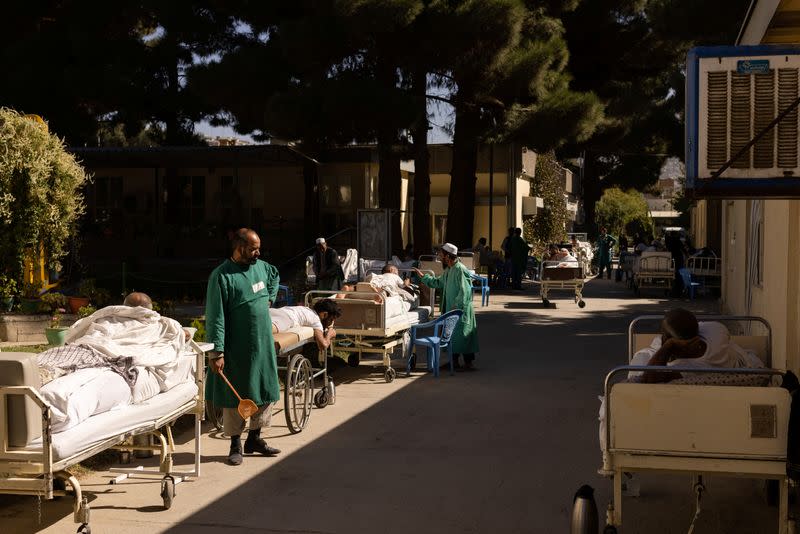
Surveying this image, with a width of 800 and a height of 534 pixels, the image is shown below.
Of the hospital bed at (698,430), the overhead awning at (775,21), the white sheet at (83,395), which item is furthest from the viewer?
the overhead awning at (775,21)

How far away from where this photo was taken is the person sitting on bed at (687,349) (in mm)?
5555

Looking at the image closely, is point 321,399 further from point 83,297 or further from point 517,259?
point 517,259

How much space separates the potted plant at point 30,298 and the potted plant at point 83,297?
483mm

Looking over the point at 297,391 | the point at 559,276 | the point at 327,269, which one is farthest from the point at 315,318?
the point at 559,276

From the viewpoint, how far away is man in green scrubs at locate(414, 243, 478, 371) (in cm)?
1192

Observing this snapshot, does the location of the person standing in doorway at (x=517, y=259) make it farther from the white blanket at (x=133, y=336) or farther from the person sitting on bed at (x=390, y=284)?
the white blanket at (x=133, y=336)

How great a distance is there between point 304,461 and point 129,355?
70.7 inches

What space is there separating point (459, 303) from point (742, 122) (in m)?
6.62

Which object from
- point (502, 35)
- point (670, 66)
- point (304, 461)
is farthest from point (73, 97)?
point (304, 461)

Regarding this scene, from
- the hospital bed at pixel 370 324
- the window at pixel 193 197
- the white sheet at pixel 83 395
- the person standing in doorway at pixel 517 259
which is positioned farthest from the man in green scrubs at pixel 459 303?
the window at pixel 193 197

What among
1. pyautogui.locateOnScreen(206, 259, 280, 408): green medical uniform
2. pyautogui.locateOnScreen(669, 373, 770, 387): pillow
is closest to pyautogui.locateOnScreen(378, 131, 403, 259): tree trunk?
pyautogui.locateOnScreen(206, 259, 280, 408): green medical uniform

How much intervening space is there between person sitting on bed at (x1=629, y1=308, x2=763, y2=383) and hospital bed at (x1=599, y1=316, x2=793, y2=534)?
22.8 inches

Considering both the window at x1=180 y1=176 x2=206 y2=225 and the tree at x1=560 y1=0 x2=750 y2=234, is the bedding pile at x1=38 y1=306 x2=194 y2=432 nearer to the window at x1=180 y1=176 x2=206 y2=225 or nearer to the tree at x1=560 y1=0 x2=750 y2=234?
the tree at x1=560 y1=0 x2=750 y2=234

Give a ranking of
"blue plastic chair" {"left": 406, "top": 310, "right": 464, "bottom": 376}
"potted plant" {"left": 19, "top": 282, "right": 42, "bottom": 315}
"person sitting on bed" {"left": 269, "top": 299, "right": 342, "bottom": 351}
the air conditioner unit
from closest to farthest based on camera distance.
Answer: the air conditioner unit
"person sitting on bed" {"left": 269, "top": 299, "right": 342, "bottom": 351}
"blue plastic chair" {"left": 406, "top": 310, "right": 464, "bottom": 376}
"potted plant" {"left": 19, "top": 282, "right": 42, "bottom": 315}
